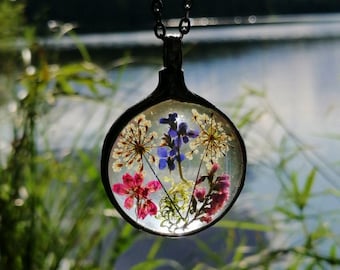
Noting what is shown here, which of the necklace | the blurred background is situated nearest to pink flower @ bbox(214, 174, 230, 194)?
the necklace

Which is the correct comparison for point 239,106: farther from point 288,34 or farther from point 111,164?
point 288,34

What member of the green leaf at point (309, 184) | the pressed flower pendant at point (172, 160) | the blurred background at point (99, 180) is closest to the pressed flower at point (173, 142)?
the pressed flower pendant at point (172, 160)

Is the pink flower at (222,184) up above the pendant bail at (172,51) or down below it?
below

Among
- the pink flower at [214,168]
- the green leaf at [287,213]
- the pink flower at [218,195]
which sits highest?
the pink flower at [214,168]

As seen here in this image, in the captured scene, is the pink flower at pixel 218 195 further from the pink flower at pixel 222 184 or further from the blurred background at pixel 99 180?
the blurred background at pixel 99 180

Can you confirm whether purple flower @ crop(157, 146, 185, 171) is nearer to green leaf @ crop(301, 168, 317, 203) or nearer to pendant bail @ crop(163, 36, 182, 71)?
pendant bail @ crop(163, 36, 182, 71)

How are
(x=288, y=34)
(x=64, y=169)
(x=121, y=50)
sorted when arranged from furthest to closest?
(x=288, y=34)
(x=121, y=50)
(x=64, y=169)

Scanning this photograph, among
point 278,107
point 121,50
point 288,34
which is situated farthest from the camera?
point 288,34

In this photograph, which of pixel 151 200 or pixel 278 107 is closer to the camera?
pixel 151 200

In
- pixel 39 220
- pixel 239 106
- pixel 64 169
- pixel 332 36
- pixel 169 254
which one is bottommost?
pixel 169 254

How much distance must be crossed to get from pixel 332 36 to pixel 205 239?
3385 mm

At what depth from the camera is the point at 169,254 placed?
2057 millimetres

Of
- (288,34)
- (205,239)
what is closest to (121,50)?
(288,34)

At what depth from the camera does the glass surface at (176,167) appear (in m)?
0.66
